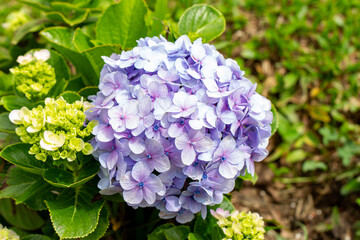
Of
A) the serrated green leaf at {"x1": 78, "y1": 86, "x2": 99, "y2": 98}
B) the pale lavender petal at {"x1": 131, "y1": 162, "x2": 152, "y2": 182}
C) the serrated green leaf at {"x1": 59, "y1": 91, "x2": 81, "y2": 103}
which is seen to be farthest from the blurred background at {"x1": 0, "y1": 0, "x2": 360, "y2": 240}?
the pale lavender petal at {"x1": 131, "y1": 162, "x2": 152, "y2": 182}

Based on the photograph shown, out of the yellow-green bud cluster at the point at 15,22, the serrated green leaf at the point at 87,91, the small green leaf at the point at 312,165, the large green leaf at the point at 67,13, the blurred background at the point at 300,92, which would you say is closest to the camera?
the serrated green leaf at the point at 87,91

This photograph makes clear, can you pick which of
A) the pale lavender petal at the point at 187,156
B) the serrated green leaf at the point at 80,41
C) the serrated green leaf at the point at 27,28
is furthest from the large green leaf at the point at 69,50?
the pale lavender petal at the point at 187,156

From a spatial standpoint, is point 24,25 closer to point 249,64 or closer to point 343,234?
point 249,64

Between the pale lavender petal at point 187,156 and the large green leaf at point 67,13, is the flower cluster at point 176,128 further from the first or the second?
the large green leaf at point 67,13

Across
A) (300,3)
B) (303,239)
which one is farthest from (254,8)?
(303,239)

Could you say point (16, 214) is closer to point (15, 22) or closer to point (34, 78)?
point (34, 78)

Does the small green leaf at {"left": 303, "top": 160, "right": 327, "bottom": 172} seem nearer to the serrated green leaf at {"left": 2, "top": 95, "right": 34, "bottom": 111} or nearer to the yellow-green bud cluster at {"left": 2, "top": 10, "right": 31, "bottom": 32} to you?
the serrated green leaf at {"left": 2, "top": 95, "right": 34, "bottom": 111}
